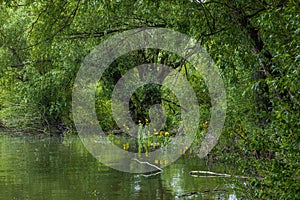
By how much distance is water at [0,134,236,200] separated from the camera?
889cm

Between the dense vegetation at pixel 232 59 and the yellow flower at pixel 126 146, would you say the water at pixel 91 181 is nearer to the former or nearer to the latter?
the dense vegetation at pixel 232 59

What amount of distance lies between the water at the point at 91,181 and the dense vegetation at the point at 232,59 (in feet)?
2.76

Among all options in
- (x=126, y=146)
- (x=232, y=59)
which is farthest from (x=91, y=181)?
(x=126, y=146)

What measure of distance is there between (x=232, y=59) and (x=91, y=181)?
4.21m

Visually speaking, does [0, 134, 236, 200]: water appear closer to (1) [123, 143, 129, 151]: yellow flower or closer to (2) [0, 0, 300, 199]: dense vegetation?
(2) [0, 0, 300, 199]: dense vegetation

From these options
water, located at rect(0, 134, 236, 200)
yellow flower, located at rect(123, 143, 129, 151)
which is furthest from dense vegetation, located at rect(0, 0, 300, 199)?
yellow flower, located at rect(123, 143, 129, 151)

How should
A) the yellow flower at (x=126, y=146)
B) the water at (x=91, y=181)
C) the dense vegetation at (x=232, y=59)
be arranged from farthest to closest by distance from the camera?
the yellow flower at (x=126, y=146) < the water at (x=91, y=181) < the dense vegetation at (x=232, y=59)

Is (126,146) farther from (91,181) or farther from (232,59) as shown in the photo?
(232,59)

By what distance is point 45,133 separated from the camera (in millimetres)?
23875

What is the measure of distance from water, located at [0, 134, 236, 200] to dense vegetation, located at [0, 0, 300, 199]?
841mm

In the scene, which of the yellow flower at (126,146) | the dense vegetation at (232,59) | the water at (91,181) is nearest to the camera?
the dense vegetation at (232,59)

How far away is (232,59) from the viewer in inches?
313

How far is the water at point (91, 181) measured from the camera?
8891 millimetres

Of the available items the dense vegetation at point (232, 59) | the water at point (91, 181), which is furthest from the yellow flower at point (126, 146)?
the water at point (91, 181)
